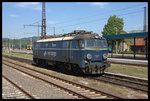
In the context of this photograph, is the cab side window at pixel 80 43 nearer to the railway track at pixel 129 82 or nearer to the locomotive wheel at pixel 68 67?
the locomotive wheel at pixel 68 67

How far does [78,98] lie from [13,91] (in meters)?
4.07

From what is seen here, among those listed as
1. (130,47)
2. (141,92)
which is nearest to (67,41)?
(141,92)

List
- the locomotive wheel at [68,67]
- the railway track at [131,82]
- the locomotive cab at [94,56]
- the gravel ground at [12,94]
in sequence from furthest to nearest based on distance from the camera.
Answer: the locomotive wheel at [68,67] < the locomotive cab at [94,56] < the railway track at [131,82] < the gravel ground at [12,94]

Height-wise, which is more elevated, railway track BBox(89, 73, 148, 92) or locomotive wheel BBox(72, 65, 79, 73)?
locomotive wheel BBox(72, 65, 79, 73)

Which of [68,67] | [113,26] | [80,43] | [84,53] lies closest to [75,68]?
[68,67]

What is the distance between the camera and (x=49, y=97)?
29.1 ft

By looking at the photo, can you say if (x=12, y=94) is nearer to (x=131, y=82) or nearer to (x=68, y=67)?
(x=68, y=67)

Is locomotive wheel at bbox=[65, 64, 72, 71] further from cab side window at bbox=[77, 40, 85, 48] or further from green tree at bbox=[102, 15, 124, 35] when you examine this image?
green tree at bbox=[102, 15, 124, 35]


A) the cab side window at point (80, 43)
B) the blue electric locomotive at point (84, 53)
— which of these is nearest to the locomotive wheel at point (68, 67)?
the blue electric locomotive at point (84, 53)

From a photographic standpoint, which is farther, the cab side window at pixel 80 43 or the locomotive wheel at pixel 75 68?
the locomotive wheel at pixel 75 68

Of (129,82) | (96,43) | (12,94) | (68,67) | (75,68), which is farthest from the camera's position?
(68,67)

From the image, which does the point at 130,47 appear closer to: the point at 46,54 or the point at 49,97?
the point at 46,54

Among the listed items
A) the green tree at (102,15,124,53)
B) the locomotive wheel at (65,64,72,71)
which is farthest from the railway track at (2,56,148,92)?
the green tree at (102,15,124,53)

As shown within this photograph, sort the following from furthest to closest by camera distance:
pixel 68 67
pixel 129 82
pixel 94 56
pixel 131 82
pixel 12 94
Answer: pixel 68 67 → pixel 94 56 → pixel 129 82 → pixel 131 82 → pixel 12 94
